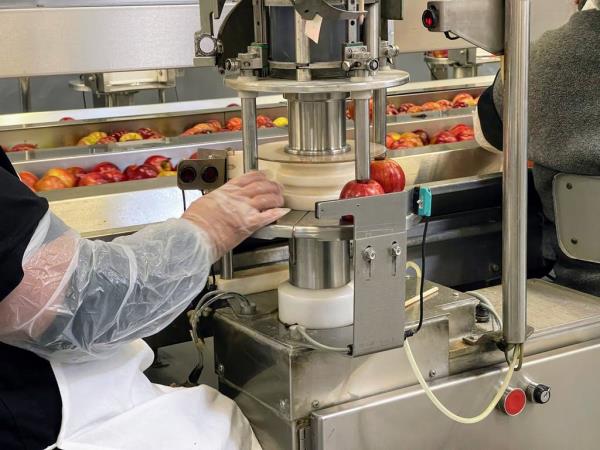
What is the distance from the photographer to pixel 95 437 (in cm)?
117

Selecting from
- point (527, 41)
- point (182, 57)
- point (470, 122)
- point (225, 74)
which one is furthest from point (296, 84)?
point (470, 122)

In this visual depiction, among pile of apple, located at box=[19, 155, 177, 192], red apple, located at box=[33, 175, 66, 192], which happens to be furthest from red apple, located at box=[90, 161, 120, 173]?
red apple, located at box=[33, 175, 66, 192]

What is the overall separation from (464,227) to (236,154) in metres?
0.61

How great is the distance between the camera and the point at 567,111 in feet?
5.60

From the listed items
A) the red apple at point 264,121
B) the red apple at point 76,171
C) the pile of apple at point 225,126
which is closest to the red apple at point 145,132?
the pile of apple at point 225,126

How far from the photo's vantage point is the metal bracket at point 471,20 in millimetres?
1214

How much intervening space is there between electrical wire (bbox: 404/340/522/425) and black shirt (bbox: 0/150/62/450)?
1.64ft

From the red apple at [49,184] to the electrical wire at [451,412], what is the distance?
1.27 metres

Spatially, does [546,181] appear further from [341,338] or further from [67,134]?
[67,134]

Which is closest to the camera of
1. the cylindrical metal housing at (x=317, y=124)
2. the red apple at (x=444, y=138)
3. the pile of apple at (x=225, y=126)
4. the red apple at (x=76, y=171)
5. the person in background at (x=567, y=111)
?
the cylindrical metal housing at (x=317, y=124)

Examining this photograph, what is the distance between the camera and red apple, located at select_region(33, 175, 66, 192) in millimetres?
2262

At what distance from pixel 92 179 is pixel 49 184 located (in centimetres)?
12

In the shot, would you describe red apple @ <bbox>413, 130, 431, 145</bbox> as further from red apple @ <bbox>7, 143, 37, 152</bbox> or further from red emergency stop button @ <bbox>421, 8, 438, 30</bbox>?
red emergency stop button @ <bbox>421, 8, 438, 30</bbox>

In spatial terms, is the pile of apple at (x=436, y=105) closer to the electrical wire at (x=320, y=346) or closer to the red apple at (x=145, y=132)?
the red apple at (x=145, y=132)
